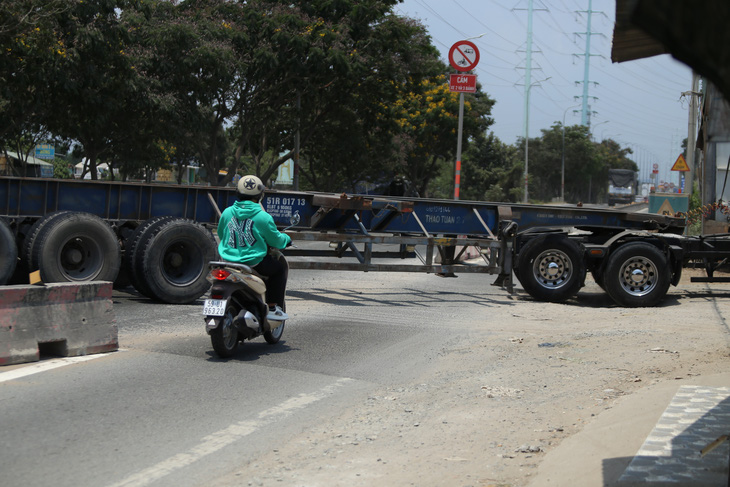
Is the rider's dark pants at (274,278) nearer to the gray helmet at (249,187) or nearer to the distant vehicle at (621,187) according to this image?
the gray helmet at (249,187)

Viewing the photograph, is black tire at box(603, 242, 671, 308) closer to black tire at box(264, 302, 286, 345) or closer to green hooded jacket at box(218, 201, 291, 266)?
black tire at box(264, 302, 286, 345)

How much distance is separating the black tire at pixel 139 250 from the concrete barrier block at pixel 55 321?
3144 millimetres

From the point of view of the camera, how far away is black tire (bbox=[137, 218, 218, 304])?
438 inches

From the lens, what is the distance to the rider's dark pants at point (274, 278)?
27.1ft

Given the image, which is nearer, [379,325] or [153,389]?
[153,389]

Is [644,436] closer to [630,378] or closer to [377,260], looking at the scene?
[630,378]

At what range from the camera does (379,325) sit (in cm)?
1042

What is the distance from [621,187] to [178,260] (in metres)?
72.1

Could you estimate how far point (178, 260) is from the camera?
457 inches

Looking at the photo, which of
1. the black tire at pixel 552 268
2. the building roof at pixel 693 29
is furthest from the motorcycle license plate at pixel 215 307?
the black tire at pixel 552 268

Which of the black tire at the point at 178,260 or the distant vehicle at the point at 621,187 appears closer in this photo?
the black tire at the point at 178,260

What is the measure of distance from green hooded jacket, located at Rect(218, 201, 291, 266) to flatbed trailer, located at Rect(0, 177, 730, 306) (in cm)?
340

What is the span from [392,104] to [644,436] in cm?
2847

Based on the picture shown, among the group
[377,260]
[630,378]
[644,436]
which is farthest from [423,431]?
[377,260]
